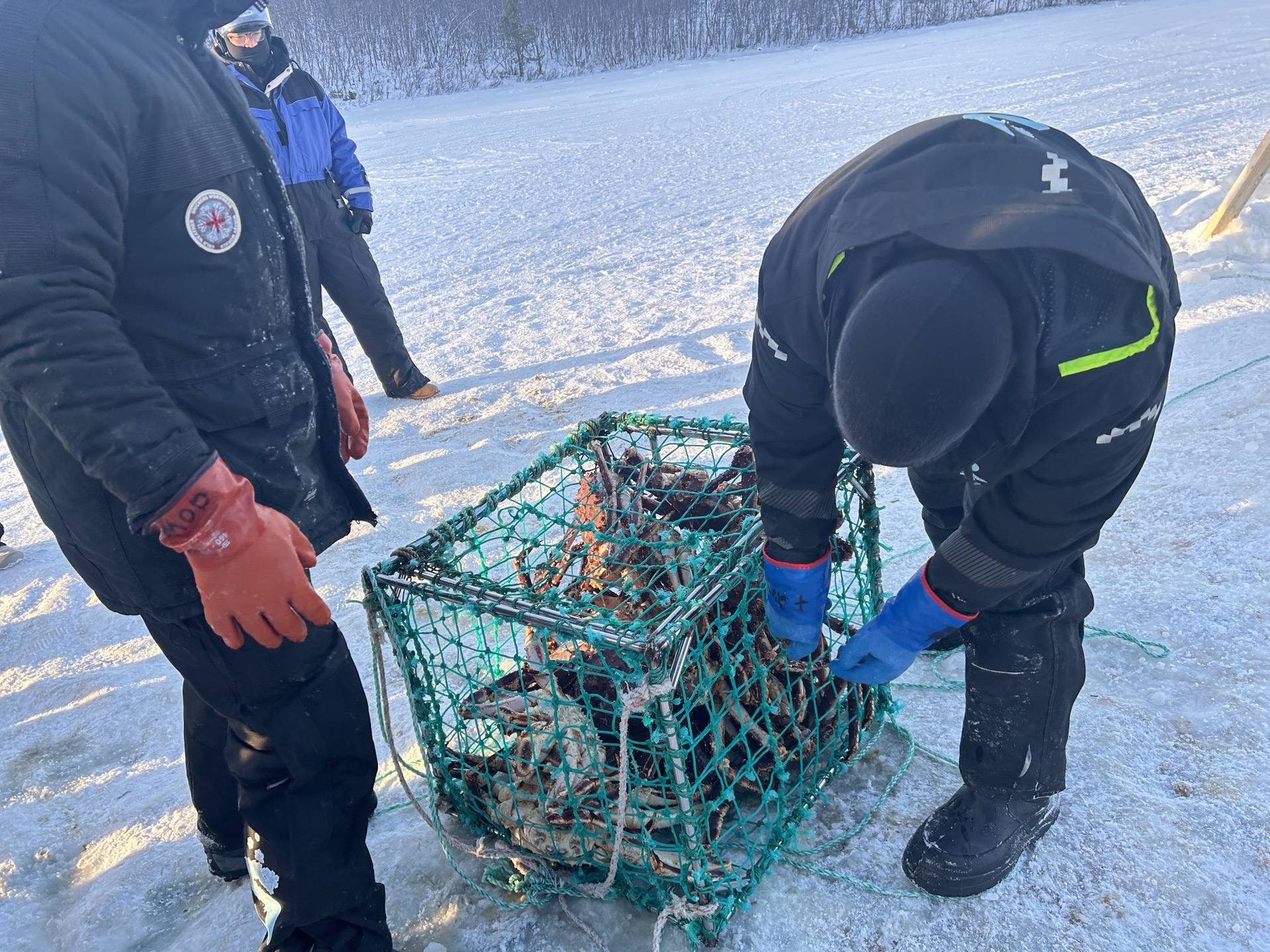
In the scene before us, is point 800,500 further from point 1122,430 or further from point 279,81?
point 279,81

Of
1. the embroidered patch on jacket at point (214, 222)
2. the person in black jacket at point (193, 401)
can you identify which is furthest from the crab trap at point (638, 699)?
the embroidered patch on jacket at point (214, 222)

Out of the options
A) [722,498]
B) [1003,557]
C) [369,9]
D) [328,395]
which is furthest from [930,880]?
[369,9]

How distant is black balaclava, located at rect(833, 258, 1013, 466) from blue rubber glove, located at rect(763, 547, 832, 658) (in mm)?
540

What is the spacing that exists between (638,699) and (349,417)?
90cm

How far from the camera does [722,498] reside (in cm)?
208

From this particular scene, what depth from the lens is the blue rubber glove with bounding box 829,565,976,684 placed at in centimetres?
153

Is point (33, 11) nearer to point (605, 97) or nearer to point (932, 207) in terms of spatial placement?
Result: point (932, 207)

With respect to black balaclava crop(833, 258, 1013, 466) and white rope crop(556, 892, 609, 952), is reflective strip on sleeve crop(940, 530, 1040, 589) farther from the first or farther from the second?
white rope crop(556, 892, 609, 952)

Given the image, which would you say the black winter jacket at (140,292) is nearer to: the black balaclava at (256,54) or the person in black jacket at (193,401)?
the person in black jacket at (193,401)

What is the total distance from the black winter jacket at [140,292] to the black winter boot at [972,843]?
140 centimetres

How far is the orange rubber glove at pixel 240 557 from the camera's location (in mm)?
1186

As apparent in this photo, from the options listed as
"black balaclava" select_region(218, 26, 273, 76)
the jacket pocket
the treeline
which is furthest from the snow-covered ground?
the treeline

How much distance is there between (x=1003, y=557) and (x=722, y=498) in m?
0.80

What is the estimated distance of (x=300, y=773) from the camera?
56.9 inches
